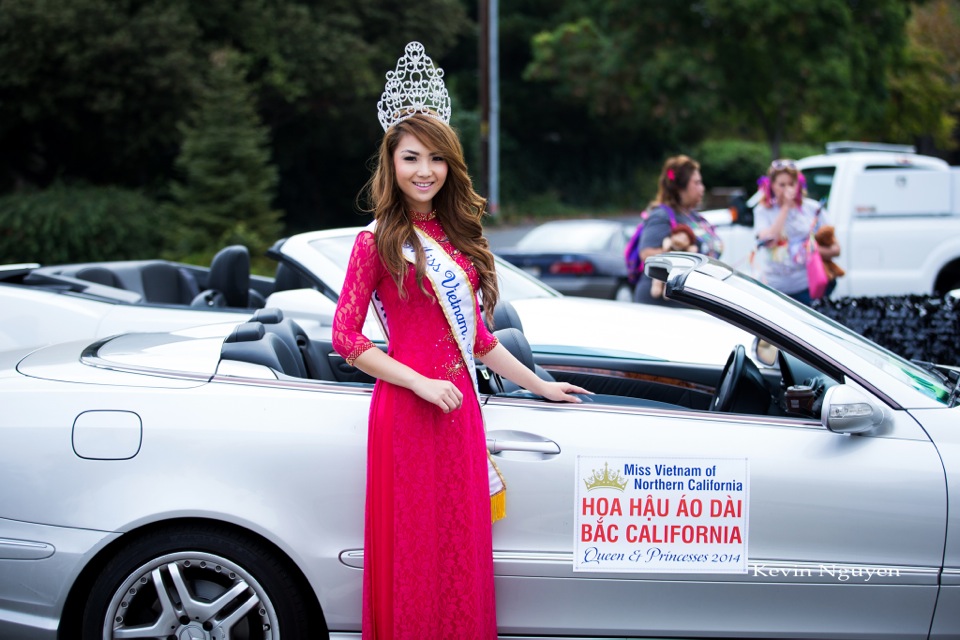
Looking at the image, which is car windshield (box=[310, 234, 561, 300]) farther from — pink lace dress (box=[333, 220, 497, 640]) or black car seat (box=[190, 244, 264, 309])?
pink lace dress (box=[333, 220, 497, 640])

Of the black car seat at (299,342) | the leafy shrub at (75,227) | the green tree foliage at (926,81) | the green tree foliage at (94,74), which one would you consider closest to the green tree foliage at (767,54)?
the green tree foliage at (926,81)

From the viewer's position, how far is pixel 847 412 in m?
2.82

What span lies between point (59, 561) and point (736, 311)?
205cm

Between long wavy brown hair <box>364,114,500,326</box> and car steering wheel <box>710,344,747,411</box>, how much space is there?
1023 mm

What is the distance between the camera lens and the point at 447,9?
21.7 m

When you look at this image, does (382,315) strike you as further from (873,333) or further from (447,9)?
(447,9)

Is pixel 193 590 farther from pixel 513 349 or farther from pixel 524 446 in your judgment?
pixel 513 349

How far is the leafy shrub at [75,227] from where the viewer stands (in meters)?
15.1

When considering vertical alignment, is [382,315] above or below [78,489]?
above

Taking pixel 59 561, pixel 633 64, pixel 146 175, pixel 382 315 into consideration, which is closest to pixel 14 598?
pixel 59 561

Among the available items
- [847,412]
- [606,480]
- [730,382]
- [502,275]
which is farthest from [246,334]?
[502,275]

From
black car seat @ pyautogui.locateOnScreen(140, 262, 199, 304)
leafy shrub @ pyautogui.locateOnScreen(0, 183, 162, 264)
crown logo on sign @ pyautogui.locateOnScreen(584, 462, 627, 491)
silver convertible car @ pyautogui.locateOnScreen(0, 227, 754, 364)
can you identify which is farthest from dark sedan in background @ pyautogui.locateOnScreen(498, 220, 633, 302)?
crown logo on sign @ pyautogui.locateOnScreen(584, 462, 627, 491)

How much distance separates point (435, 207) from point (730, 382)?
1297 millimetres

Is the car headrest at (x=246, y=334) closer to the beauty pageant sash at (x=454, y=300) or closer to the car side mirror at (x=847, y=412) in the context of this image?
the beauty pageant sash at (x=454, y=300)
